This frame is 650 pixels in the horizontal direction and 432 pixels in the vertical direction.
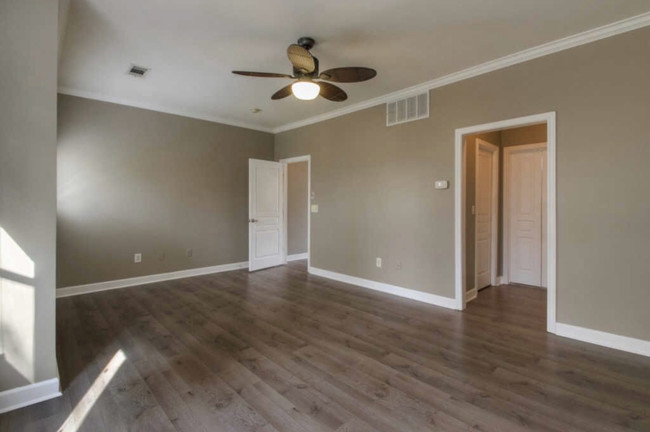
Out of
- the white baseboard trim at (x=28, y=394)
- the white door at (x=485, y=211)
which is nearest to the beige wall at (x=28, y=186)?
the white baseboard trim at (x=28, y=394)

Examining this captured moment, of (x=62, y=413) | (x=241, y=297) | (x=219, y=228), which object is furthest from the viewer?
(x=219, y=228)

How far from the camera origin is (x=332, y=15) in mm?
2521

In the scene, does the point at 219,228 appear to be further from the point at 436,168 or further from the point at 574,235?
the point at 574,235

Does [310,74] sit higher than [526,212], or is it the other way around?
[310,74]

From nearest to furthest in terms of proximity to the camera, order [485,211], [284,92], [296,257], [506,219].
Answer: [284,92], [485,211], [506,219], [296,257]

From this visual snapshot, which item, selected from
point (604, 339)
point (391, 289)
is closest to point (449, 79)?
point (391, 289)

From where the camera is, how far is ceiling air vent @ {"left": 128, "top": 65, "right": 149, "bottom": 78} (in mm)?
3477

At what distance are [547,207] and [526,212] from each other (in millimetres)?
1979

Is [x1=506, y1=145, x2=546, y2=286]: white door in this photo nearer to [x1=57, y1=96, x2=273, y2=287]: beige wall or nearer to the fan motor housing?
the fan motor housing

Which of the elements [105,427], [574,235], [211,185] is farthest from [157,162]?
[574,235]

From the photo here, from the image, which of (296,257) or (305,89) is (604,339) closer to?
(305,89)

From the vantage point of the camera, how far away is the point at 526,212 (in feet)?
16.0

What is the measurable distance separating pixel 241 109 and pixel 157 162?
1.59 metres

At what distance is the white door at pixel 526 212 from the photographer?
15.6 feet
